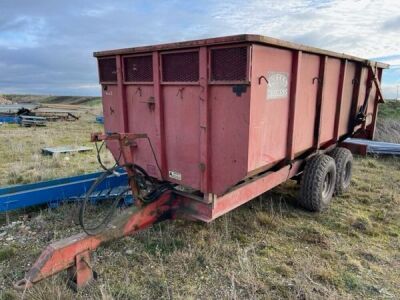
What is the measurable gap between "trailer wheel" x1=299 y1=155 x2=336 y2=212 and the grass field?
171mm

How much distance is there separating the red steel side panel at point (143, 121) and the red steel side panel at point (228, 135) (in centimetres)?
75

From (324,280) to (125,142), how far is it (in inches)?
85.2

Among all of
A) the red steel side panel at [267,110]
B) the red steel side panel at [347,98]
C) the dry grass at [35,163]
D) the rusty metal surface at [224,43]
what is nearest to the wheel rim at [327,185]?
the red steel side panel at [347,98]

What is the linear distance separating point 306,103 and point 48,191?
3255mm

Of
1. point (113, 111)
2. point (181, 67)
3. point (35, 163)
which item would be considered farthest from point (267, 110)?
point (35, 163)

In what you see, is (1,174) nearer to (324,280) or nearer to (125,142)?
(125,142)

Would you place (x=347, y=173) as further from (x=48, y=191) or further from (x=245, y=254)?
(x=48, y=191)

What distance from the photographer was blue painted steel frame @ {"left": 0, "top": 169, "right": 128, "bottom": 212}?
3.62m

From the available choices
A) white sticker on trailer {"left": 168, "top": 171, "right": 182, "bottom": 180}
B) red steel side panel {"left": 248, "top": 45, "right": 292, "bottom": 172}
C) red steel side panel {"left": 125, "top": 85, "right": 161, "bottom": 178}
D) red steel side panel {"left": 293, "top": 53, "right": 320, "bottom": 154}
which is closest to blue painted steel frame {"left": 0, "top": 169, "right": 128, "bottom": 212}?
red steel side panel {"left": 125, "top": 85, "right": 161, "bottom": 178}

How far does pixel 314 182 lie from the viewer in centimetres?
408

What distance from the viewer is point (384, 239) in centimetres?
363

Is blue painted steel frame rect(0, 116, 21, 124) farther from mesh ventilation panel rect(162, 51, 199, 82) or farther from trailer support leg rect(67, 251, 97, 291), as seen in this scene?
trailer support leg rect(67, 251, 97, 291)

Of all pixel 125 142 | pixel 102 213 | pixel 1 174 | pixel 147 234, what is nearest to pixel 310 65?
pixel 125 142

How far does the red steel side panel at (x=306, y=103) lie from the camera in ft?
11.3
